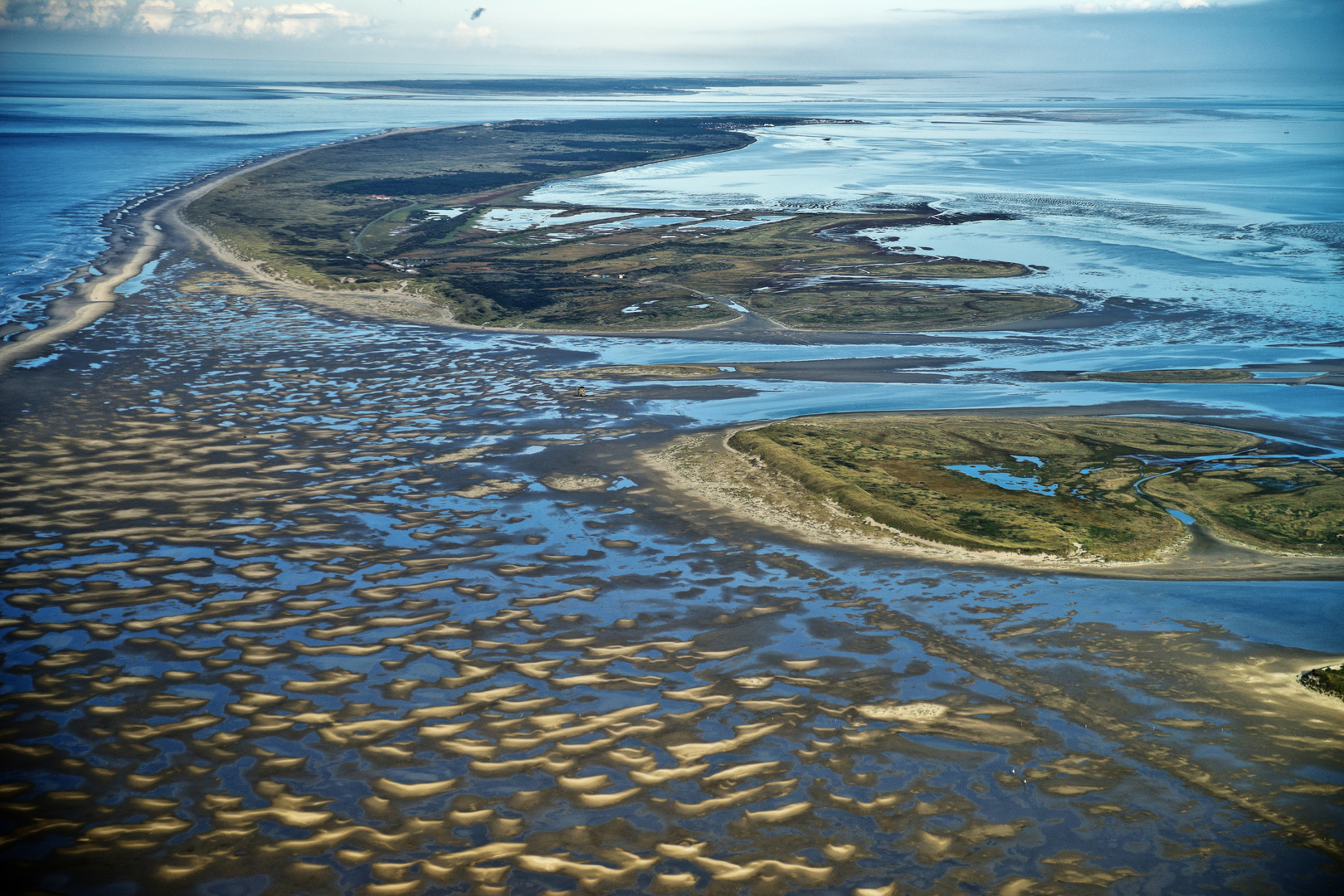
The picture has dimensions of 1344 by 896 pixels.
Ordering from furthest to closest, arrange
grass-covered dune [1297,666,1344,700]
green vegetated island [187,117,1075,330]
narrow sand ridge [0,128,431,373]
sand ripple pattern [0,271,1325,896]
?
1. green vegetated island [187,117,1075,330]
2. narrow sand ridge [0,128,431,373]
3. grass-covered dune [1297,666,1344,700]
4. sand ripple pattern [0,271,1325,896]

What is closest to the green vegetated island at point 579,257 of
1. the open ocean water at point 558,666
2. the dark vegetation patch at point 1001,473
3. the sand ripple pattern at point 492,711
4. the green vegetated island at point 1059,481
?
the open ocean water at point 558,666

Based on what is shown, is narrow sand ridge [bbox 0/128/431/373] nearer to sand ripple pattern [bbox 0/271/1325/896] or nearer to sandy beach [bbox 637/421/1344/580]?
sand ripple pattern [bbox 0/271/1325/896]

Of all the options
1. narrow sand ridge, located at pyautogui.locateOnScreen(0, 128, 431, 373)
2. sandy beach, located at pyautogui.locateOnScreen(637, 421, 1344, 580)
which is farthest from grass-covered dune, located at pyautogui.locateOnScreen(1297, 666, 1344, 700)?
narrow sand ridge, located at pyautogui.locateOnScreen(0, 128, 431, 373)

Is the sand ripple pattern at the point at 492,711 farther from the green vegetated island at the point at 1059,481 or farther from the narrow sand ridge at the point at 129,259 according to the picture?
the narrow sand ridge at the point at 129,259

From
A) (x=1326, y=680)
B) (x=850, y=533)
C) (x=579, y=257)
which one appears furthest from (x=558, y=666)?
(x=579, y=257)

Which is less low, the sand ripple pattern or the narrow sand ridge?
the narrow sand ridge

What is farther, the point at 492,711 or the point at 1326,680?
the point at 1326,680

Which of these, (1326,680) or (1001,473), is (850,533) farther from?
(1326,680)

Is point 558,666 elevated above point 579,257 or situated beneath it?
situated beneath
